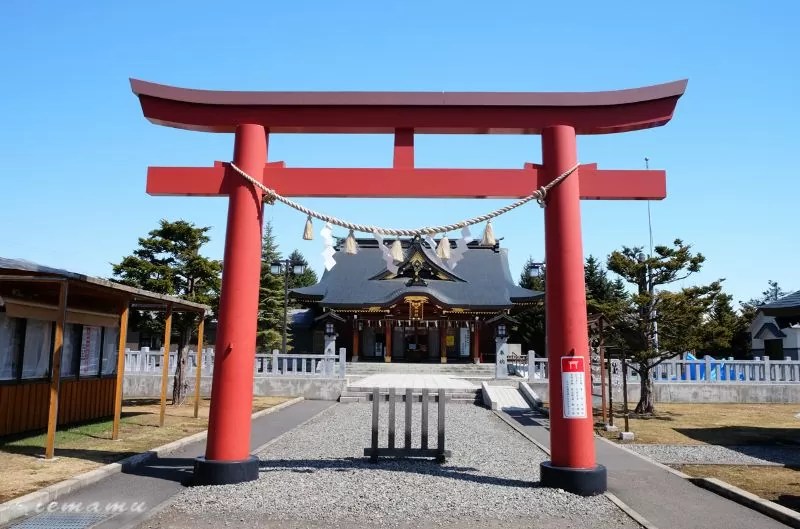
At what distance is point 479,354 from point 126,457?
84.4 feet

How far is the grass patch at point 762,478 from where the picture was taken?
6947 mm

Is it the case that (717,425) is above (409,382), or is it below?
below

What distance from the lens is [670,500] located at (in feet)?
22.1

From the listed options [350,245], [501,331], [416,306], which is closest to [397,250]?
[350,245]

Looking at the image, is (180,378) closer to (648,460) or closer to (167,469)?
(167,469)

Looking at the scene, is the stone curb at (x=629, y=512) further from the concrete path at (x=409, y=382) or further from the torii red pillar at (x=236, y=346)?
the concrete path at (x=409, y=382)

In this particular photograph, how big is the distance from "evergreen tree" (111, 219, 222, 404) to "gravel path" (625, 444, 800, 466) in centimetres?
1249

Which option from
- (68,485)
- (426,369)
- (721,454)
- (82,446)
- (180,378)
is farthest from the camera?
(426,369)

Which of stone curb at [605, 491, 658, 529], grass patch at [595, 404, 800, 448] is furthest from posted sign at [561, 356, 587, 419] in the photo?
grass patch at [595, 404, 800, 448]

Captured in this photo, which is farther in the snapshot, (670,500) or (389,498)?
(670,500)

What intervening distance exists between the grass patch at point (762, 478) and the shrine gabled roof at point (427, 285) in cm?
2249

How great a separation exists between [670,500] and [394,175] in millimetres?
5259

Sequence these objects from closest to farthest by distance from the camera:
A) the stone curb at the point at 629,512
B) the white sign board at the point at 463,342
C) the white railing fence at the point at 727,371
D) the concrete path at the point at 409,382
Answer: the stone curb at the point at 629,512 → the white railing fence at the point at 727,371 → the concrete path at the point at 409,382 → the white sign board at the point at 463,342

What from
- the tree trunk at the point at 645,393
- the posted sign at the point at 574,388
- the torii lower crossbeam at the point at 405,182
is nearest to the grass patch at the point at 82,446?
the torii lower crossbeam at the point at 405,182
